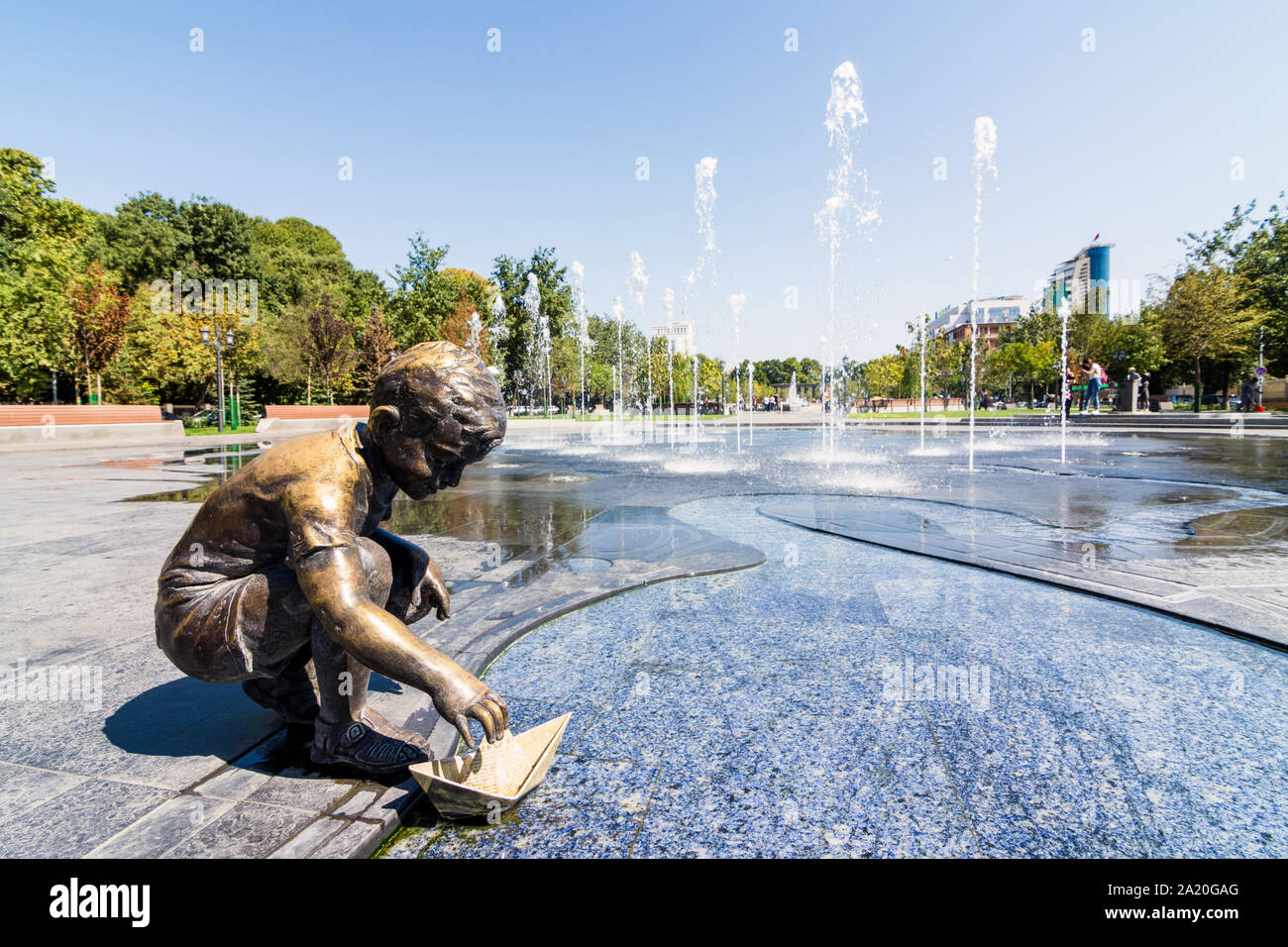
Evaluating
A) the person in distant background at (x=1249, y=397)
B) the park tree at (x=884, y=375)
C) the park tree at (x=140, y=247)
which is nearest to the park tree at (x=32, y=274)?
the park tree at (x=140, y=247)

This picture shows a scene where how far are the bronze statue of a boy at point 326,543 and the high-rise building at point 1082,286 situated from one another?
Result: 36.4 metres

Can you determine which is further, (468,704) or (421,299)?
(421,299)

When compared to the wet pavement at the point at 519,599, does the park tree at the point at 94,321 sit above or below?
above

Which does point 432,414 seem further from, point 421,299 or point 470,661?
point 421,299

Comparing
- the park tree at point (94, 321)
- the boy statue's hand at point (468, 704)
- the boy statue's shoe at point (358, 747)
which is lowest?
the boy statue's shoe at point (358, 747)

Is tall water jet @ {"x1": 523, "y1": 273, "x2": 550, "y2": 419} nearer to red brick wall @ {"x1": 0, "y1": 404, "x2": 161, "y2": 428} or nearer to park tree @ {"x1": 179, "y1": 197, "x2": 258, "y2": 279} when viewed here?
park tree @ {"x1": 179, "y1": 197, "x2": 258, "y2": 279}

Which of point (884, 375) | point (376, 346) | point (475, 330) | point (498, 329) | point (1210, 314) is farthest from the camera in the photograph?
point (884, 375)

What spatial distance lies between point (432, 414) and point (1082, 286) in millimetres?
103173

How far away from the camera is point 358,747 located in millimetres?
2240

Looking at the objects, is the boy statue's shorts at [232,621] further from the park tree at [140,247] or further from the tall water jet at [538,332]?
the tall water jet at [538,332]

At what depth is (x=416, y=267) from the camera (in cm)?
5016

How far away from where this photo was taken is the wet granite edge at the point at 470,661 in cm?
187

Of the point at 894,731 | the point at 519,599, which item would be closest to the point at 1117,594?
the point at 894,731

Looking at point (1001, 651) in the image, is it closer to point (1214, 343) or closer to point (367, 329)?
point (367, 329)
